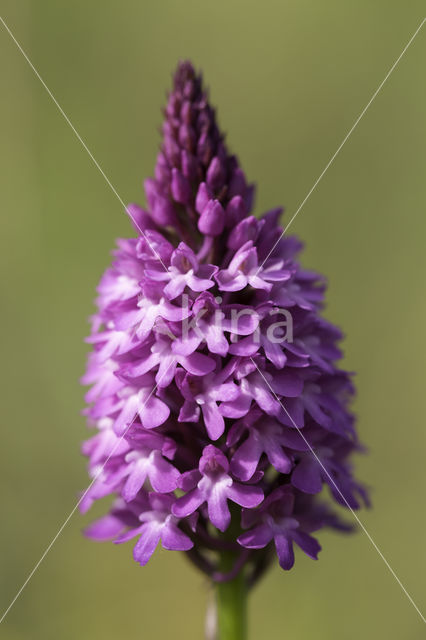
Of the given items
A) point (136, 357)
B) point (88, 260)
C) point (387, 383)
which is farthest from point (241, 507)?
point (88, 260)

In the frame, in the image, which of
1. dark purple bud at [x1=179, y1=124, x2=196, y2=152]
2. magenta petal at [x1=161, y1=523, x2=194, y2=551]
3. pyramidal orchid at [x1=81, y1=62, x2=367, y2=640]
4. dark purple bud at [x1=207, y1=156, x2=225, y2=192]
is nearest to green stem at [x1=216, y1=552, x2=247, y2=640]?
pyramidal orchid at [x1=81, y1=62, x2=367, y2=640]

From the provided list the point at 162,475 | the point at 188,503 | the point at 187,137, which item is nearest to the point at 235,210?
the point at 187,137

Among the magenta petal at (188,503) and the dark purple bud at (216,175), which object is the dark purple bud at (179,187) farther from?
the magenta petal at (188,503)

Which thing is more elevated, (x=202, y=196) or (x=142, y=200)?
(x=142, y=200)

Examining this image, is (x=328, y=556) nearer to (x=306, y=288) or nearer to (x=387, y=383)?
(x=387, y=383)

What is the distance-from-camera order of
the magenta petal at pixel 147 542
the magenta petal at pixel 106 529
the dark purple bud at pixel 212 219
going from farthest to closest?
the magenta petal at pixel 106 529 → the dark purple bud at pixel 212 219 → the magenta petal at pixel 147 542

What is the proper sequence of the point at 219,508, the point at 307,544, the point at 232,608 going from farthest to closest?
1. the point at 232,608
2. the point at 307,544
3. the point at 219,508

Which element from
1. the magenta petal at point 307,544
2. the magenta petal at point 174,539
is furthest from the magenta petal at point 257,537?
the magenta petal at point 174,539

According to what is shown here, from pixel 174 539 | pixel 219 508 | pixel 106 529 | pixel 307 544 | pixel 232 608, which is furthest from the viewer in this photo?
pixel 106 529

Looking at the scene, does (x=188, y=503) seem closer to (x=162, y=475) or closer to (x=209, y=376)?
(x=162, y=475)
